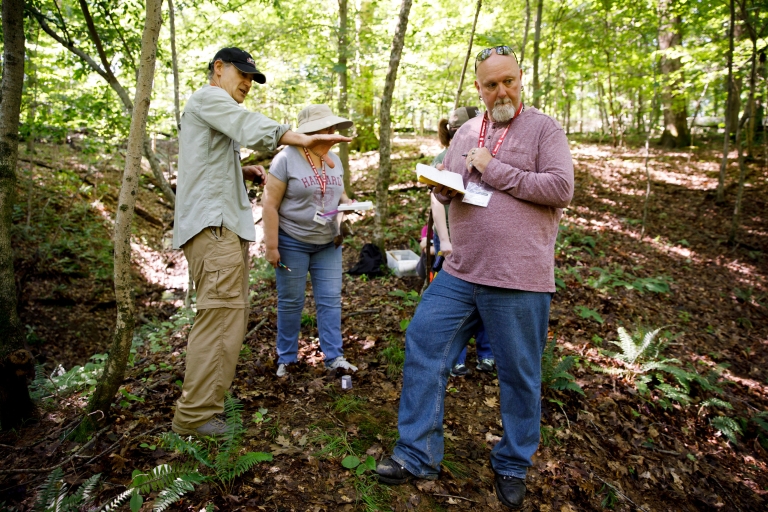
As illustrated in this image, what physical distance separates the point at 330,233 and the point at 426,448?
187 centimetres

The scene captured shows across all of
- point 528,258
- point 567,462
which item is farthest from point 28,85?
point 567,462

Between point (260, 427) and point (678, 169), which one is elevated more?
point (678, 169)

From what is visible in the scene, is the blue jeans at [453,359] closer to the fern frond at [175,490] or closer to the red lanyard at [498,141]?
the red lanyard at [498,141]

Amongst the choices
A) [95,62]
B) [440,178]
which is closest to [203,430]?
[440,178]

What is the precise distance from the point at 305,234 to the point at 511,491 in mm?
2285

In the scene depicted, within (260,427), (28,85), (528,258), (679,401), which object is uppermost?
(28,85)

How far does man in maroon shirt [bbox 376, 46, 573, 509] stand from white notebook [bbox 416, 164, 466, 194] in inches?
2.5

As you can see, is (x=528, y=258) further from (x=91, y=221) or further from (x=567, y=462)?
(x=91, y=221)

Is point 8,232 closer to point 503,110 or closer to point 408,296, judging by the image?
point 503,110

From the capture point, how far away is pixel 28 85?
7758mm

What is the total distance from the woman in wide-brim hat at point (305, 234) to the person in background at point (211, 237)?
27.5 inches

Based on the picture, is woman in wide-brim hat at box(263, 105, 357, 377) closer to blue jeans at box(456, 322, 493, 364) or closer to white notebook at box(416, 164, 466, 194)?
blue jeans at box(456, 322, 493, 364)

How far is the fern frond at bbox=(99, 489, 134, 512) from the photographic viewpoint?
204cm

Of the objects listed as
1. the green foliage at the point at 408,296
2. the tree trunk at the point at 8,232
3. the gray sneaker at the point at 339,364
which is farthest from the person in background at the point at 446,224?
the tree trunk at the point at 8,232
